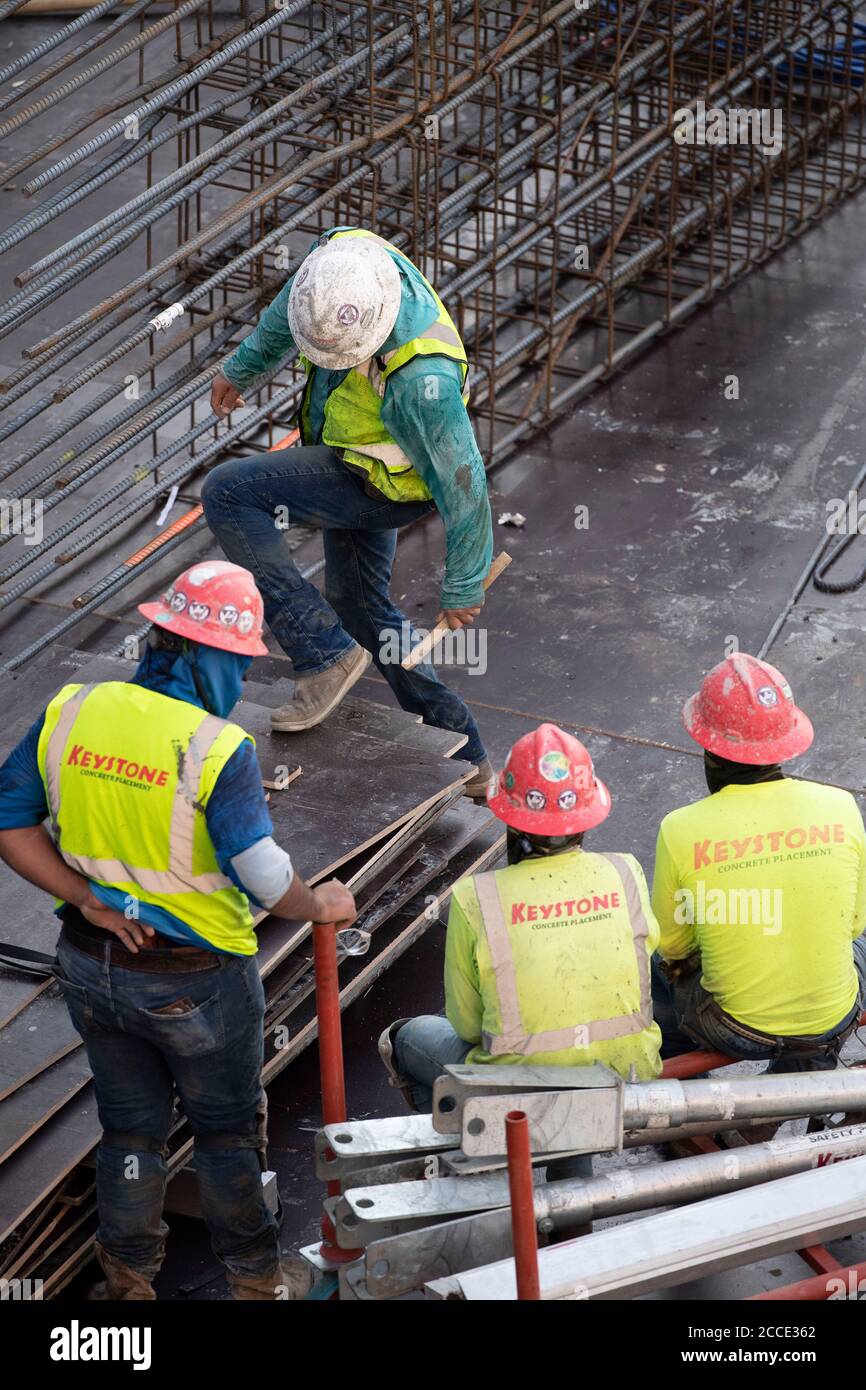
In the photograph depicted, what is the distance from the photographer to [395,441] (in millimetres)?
6523

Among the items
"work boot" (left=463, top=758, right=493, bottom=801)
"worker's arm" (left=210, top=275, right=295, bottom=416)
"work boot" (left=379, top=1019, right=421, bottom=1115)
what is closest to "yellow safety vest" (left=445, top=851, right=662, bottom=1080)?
"work boot" (left=379, top=1019, right=421, bottom=1115)

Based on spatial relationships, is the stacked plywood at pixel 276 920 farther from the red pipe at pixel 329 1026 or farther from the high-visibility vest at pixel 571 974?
the high-visibility vest at pixel 571 974

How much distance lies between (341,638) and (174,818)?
236 centimetres

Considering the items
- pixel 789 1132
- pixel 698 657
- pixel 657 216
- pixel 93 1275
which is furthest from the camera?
pixel 657 216

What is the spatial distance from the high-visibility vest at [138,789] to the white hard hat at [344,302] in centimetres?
181

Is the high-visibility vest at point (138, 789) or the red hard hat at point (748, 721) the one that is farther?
the red hard hat at point (748, 721)

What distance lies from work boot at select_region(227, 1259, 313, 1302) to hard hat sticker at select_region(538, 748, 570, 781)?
1604 mm

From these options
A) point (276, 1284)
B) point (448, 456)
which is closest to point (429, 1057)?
point (276, 1284)

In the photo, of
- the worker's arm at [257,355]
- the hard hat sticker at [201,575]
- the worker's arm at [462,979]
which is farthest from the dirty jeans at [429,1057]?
the worker's arm at [257,355]

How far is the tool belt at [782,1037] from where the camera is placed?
5.37 metres

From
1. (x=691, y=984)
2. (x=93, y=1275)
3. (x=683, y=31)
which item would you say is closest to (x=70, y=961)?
(x=93, y=1275)

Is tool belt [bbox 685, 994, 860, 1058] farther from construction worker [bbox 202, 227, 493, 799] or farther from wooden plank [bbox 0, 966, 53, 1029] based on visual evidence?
wooden plank [bbox 0, 966, 53, 1029]

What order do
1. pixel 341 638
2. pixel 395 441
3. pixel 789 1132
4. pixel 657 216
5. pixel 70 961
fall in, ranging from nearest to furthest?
pixel 70 961 → pixel 789 1132 → pixel 395 441 → pixel 341 638 → pixel 657 216

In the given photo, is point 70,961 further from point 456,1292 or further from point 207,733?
point 456,1292
